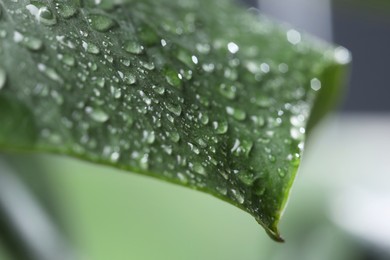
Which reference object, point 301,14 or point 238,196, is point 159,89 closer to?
point 238,196

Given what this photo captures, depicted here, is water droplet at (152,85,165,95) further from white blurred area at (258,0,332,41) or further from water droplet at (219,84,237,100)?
white blurred area at (258,0,332,41)

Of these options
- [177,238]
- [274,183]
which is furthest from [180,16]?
[177,238]

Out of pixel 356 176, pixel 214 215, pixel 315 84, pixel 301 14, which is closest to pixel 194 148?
pixel 315 84

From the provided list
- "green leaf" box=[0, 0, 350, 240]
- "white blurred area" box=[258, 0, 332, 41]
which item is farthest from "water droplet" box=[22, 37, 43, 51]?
"white blurred area" box=[258, 0, 332, 41]

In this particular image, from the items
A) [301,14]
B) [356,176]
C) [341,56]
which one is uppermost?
[341,56]

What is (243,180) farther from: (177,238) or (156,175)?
(177,238)

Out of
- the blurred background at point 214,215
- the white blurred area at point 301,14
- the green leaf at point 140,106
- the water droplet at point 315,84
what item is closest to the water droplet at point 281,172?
the green leaf at point 140,106
